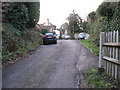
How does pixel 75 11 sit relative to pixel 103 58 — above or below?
above

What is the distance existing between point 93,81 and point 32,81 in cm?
221

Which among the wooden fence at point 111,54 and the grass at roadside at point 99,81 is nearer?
the grass at roadside at point 99,81

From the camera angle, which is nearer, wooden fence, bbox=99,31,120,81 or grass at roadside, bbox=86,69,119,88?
grass at roadside, bbox=86,69,119,88

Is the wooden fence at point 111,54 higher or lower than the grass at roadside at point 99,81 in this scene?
higher

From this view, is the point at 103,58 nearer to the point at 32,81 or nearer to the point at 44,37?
the point at 32,81

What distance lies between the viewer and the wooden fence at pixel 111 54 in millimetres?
4742

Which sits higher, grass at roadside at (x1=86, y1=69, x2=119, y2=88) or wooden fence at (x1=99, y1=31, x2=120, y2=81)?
wooden fence at (x1=99, y1=31, x2=120, y2=81)

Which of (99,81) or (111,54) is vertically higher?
(111,54)

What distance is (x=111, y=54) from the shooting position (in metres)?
5.25

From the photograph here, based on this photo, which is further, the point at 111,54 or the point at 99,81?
the point at 111,54

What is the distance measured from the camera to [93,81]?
5.00 m

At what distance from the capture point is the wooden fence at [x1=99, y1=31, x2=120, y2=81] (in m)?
4.74

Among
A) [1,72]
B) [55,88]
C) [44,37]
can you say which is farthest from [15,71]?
[44,37]

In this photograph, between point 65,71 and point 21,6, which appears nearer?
point 65,71
